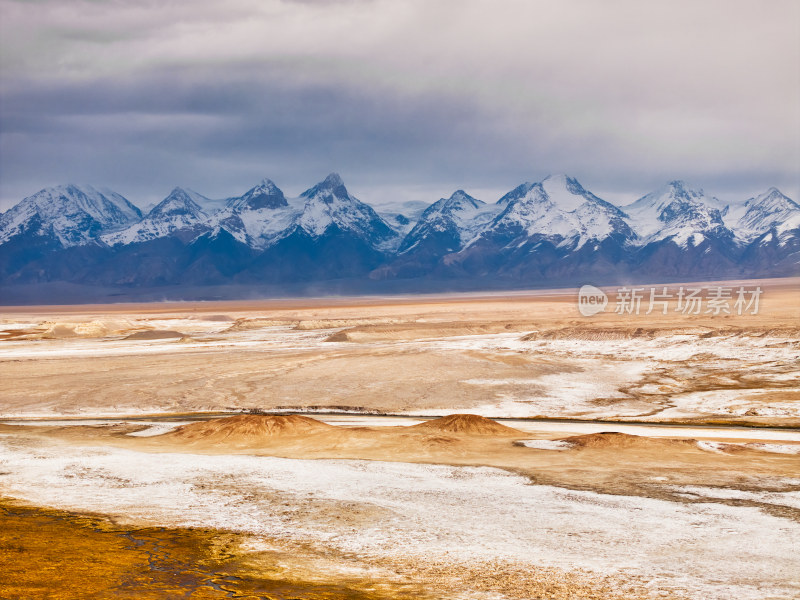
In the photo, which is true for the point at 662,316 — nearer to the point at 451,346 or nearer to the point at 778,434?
the point at 451,346

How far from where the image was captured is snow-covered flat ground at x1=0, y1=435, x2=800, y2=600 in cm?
2038

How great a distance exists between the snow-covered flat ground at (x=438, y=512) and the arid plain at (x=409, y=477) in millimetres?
105

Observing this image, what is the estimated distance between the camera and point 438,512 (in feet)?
84.6

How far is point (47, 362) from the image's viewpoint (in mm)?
80562

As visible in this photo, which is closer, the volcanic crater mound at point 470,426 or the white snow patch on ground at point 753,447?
the white snow patch on ground at point 753,447

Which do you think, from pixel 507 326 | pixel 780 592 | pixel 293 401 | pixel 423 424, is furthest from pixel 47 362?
pixel 780 592

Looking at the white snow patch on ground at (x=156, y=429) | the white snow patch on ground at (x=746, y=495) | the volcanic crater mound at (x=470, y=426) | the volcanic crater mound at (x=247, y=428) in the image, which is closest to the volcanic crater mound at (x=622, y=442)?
the volcanic crater mound at (x=470, y=426)

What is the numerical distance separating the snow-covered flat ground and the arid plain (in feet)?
0.34

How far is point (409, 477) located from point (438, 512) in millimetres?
5666

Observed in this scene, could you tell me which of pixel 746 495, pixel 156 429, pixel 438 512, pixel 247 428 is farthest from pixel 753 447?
pixel 156 429

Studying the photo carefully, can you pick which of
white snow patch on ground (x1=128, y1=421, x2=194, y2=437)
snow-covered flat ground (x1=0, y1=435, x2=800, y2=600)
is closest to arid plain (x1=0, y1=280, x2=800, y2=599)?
snow-covered flat ground (x1=0, y1=435, x2=800, y2=600)

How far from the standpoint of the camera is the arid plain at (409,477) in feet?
64.0

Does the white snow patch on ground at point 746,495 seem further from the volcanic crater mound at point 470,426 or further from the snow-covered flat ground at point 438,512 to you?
the volcanic crater mound at point 470,426

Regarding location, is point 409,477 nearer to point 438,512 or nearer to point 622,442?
point 438,512
